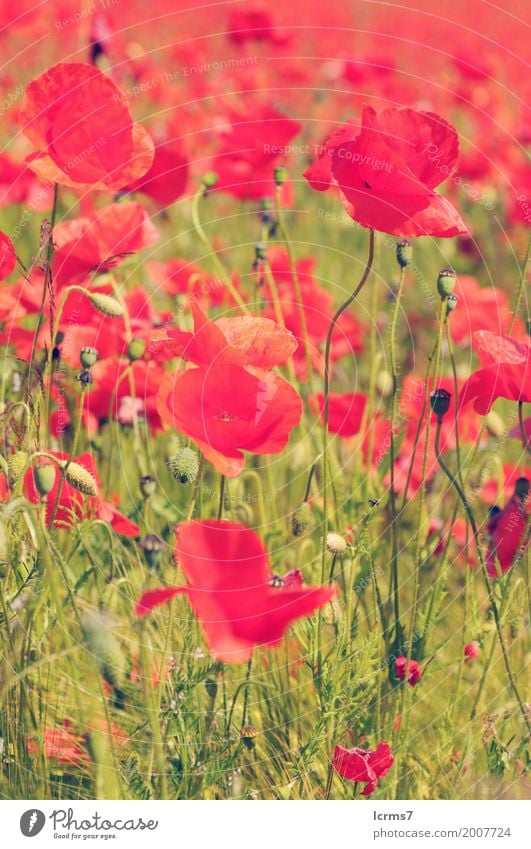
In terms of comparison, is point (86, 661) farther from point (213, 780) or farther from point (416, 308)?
point (416, 308)

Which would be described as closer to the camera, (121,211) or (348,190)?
(348,190)

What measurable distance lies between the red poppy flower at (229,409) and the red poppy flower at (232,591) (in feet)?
0.19

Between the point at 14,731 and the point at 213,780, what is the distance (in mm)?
183

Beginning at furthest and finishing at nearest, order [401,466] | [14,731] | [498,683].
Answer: [401,466], [498,683], [14,731]

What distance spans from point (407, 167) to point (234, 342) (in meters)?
0.20

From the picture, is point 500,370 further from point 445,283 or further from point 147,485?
point 147,485

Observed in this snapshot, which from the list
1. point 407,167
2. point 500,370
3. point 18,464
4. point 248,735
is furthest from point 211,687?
point 407,167

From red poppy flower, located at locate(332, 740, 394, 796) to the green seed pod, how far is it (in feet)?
0.69

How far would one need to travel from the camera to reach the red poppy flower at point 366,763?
2.95ft

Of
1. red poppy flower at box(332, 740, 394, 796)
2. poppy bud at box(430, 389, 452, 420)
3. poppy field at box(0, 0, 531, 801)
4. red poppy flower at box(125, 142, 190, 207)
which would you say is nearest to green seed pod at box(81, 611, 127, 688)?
poppy field at box(0, 0, 531, 801)

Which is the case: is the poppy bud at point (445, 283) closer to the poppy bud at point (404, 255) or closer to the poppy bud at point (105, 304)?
the poppy bud at point (404, 255)

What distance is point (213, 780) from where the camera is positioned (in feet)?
3.06

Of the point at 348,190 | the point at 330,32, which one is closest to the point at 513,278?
the point at 330,32
